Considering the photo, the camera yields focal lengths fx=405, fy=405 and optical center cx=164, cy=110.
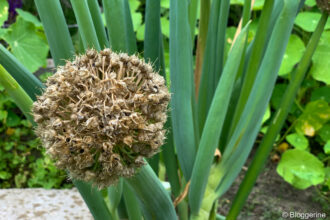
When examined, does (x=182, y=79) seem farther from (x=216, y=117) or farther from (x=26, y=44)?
(x=26, y=44)

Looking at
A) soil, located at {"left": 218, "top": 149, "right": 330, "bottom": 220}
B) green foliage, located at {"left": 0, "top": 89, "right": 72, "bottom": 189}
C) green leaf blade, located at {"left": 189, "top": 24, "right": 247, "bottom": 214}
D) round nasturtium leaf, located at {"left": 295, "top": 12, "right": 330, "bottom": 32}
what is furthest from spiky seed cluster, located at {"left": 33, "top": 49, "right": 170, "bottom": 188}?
round nasturtium leaf, located at {"left": 295, "top": 12, "right": 330, "bottom": 32}

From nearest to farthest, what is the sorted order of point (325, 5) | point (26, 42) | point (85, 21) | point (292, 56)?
1. point (85, 21)
2. point (325, 5)
3. point (292, 56)
4. point (26, 42)

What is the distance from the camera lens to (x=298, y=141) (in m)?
1.89

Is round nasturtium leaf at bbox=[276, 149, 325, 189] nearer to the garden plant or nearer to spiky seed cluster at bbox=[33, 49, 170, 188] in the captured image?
the garden plant

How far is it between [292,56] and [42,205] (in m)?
1.34

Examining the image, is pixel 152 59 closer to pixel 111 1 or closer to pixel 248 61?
pixel 111 1

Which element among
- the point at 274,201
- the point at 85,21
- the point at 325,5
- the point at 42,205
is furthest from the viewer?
the point at 274,201

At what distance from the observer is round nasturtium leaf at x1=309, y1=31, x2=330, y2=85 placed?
1892 millimetres

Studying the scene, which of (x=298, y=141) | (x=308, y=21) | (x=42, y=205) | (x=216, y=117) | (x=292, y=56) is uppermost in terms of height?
(x=216, y=117)

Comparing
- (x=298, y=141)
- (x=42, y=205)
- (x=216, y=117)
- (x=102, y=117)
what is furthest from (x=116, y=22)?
(x=298, y=141)

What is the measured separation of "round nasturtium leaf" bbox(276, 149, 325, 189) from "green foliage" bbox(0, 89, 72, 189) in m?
1.01

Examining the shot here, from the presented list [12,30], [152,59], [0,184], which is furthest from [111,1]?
[0,184]

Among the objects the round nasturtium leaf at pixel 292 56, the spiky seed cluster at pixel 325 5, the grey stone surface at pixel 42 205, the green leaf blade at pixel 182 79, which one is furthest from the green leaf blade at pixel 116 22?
the round nasturtium leaf at pixel 292 56

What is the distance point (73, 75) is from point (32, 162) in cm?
170
